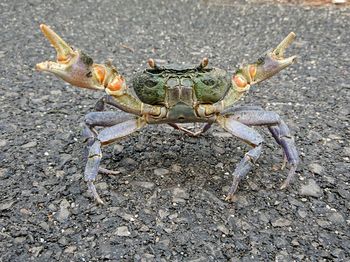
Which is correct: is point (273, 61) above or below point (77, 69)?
above

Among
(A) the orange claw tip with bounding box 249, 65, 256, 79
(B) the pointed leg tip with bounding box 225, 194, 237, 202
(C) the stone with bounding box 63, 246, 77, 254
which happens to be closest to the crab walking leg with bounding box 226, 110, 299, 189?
(A) the orange claw tip with bounding box 249, 65, 256, 79

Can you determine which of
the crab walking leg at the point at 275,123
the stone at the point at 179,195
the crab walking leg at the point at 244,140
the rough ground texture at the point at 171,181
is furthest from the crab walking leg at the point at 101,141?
the crab walking leg at the point at 275,123

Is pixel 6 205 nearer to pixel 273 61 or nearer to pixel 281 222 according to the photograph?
pixel 281 222

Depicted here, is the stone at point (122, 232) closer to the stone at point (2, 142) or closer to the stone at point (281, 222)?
the stone at point (281, 222)

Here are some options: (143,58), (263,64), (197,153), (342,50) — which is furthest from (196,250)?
(342,50)

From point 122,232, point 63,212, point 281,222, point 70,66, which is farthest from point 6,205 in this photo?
point 281,222

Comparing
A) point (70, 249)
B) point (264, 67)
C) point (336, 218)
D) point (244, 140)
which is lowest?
point (70, 249)

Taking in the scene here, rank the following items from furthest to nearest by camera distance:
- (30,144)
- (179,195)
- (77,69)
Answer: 1. (30,144)
2. (179,195)
3. (77,69)
